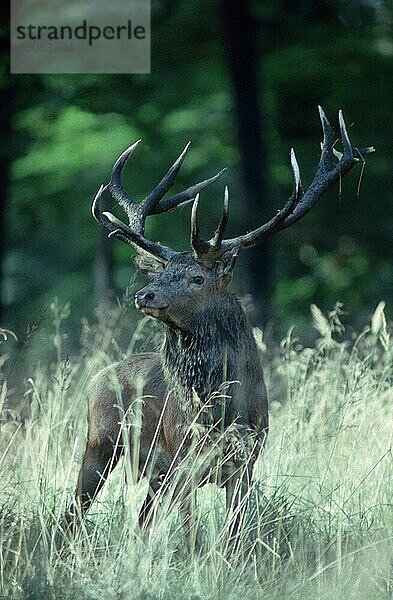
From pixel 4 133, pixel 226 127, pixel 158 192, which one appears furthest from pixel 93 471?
pixel 226 127

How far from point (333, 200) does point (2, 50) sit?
3575mm

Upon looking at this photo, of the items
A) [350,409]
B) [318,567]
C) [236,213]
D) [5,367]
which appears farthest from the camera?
[236,213]

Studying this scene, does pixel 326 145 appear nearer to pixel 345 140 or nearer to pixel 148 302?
pixel 345 140

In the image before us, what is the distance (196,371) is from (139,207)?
80 cm

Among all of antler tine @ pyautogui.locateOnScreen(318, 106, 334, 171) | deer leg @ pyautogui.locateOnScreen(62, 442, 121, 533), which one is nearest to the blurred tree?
antler tine @ pyautogui.locateOnScreen(318, 106, 334, 171)

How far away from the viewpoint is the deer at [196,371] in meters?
4.21

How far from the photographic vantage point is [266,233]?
14.5ft

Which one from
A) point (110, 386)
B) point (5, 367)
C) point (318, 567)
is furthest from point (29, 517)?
point (5, 367)

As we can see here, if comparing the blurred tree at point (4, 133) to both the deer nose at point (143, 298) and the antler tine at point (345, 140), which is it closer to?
the antler tine at point (345, 140)

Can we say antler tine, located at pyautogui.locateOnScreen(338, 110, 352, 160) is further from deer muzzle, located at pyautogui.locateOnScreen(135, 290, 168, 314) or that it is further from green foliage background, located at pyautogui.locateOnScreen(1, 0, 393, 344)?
green foliage background, located at pyautogui.locateOnScreen(1, 0, 393, 344)

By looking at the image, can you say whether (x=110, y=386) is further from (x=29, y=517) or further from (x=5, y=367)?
→ (x=5, y=367)

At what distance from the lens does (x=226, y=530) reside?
3.97m

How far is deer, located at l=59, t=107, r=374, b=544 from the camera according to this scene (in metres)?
4.21

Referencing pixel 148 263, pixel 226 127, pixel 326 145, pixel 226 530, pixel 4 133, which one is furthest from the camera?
pixel 226 127
